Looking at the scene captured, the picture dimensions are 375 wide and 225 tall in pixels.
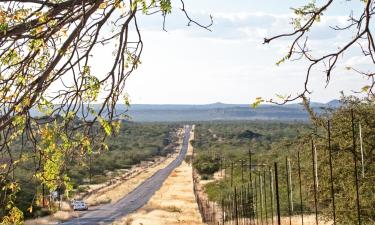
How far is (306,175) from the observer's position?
A: 24.8 meters

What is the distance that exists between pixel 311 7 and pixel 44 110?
2675 mm

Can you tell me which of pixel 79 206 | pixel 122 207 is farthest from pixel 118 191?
pixel 122 207

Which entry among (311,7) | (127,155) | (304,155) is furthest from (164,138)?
(311,7)

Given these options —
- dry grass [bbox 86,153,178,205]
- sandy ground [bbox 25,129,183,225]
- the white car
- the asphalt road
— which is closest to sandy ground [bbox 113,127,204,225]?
the asphalt road

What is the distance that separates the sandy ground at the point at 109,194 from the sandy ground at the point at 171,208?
5.14m

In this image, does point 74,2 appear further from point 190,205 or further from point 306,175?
point 190,205

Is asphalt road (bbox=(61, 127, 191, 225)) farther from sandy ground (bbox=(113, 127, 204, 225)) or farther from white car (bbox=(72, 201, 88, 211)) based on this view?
sandy ground (bbox=(113, 127, 204, 225))

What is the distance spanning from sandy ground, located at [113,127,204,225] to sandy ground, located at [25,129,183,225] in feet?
16.9

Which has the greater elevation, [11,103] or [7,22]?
[7,22]

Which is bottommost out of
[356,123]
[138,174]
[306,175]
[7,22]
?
[138,174]

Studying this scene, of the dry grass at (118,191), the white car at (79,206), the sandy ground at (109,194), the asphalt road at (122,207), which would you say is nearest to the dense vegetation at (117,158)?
the sandy ground at (109,194)

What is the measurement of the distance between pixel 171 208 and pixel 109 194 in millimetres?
22840

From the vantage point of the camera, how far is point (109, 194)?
67.4 m

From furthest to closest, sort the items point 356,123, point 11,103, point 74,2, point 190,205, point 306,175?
1. point 190,205
2. point 306,175
3. point 356,123
4. point 11,103
5. point 74,2
